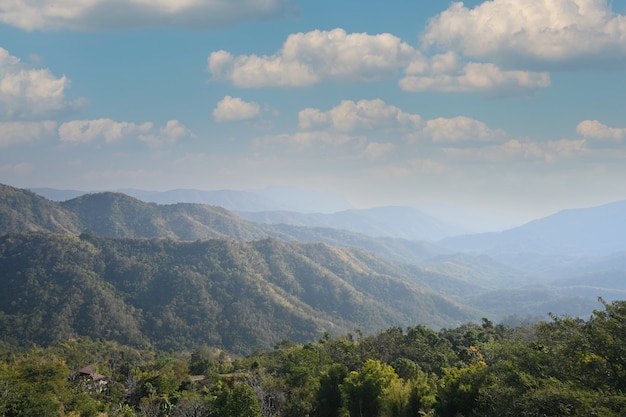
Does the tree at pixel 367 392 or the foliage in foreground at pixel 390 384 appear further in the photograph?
the tree at pixel 367 392

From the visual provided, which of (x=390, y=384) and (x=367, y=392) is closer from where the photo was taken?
(x=390, y=384)

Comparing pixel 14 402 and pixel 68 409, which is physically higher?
pixel 14 402

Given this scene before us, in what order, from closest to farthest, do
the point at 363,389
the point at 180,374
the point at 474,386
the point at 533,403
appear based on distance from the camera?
1. the point at 533,403
2. the point at 474,386
3. the point at 363,389
4. the point at 180,374

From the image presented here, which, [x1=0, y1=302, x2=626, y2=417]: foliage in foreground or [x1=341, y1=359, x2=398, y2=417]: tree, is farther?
[x1=341, y1=359, x2=398, y2=417]: tree

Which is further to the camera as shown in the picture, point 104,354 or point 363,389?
point 104,354

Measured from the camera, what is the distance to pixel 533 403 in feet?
69.1

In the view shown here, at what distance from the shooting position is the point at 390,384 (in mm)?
39656

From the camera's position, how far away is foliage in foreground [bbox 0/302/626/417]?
22.1m

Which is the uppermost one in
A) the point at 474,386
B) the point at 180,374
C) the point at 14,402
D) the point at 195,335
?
the point at 474,386

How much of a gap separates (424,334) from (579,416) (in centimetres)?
6156

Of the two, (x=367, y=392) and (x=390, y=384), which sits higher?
(x=390, y=384)

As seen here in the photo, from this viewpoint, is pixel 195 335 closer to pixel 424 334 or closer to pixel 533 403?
pixel 424 334

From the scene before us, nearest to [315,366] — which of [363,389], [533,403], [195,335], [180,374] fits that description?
[363,389]

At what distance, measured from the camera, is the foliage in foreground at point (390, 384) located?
2206 centimetres
